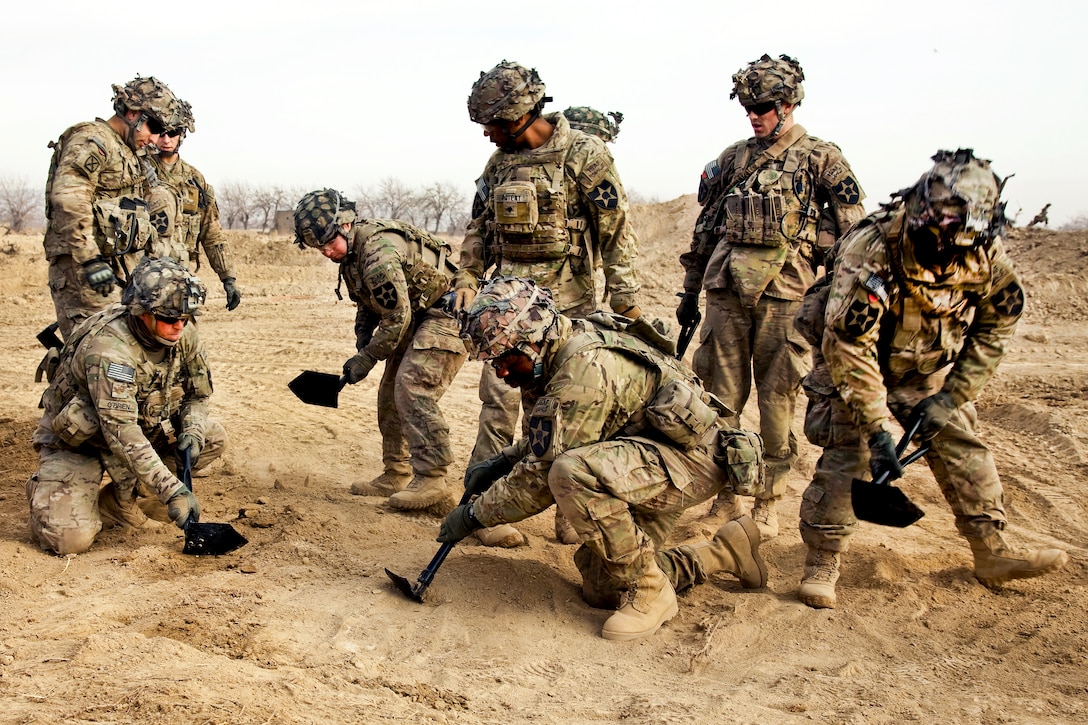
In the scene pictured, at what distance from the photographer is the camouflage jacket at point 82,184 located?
22.3 ft

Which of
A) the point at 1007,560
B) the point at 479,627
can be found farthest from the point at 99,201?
the point at 1007,560

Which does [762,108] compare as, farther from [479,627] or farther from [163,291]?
[163,291]

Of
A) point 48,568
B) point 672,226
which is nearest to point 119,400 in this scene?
point 48,568

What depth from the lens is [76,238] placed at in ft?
22.2

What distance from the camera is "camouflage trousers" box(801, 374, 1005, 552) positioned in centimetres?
451

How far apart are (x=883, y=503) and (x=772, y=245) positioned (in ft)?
6.65

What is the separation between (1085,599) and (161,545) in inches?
179

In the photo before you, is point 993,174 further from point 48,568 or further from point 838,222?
point 48,568

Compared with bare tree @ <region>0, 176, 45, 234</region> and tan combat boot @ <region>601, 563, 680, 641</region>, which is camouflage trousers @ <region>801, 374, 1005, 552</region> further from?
bare tree @ <region>0, 176, 45, 234</region>

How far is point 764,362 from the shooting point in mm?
5879

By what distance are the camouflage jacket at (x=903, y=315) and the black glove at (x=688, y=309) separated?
1.84 meters

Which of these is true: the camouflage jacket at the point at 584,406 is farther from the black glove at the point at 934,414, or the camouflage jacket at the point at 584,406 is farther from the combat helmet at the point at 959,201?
the combat helmet at the point at 959,201

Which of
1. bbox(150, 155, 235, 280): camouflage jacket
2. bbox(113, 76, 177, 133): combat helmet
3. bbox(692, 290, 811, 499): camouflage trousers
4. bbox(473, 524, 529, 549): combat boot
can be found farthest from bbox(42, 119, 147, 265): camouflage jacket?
bbox(692, 290, 811, 499): camouflage trousers

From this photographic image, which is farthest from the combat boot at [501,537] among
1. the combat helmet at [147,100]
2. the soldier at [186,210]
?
the combat helmet at [147,100]
